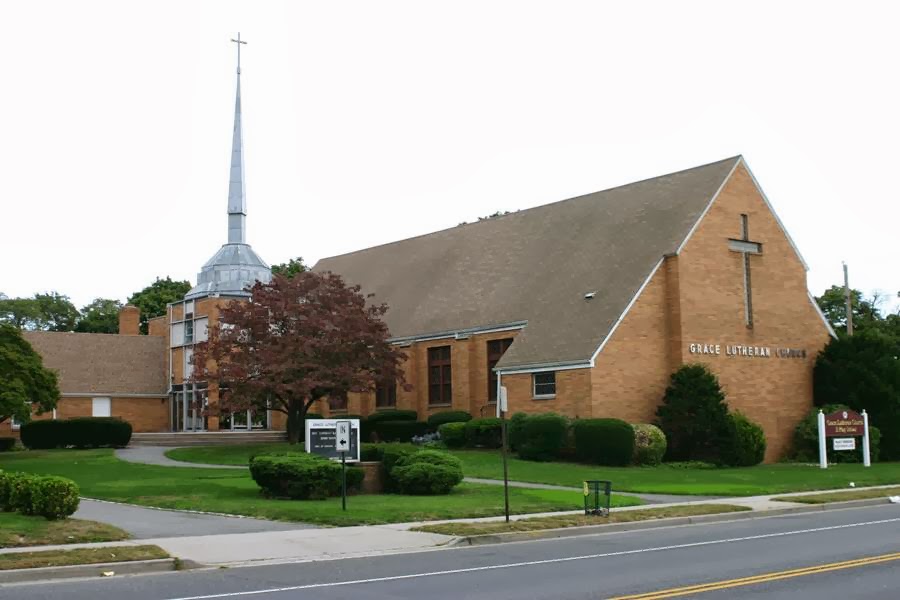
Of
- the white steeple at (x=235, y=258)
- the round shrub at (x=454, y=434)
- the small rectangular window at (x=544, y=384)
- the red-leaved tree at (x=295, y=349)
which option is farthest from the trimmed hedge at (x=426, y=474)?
the white steeple at (x=235, y=258)

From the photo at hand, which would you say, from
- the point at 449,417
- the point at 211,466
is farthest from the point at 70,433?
the point at 449,417

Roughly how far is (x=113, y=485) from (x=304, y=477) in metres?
6.65

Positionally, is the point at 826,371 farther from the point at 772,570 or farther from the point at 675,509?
the point at 772,570

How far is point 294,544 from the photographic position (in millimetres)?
17031

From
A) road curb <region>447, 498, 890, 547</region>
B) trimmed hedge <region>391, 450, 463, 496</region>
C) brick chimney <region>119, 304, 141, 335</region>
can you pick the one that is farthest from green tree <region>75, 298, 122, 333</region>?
road curb <region>447, 498, 890, 547</region>

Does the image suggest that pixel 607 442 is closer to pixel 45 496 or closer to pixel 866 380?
pixel 866 380

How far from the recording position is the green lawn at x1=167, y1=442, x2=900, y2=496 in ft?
95.0

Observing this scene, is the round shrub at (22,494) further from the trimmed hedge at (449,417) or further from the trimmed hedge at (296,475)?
the trimmed hedge at (449,417)

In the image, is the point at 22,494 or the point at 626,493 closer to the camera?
the point at 22,494

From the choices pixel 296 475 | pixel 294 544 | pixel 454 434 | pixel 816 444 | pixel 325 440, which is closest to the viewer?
pixel 294 544

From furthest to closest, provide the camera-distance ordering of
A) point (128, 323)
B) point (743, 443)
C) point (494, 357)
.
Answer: point (128, 323), point (494, 357), point (743, 443)

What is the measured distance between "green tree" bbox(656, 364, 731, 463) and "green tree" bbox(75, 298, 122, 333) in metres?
59.7

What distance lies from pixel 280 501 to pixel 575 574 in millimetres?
11108

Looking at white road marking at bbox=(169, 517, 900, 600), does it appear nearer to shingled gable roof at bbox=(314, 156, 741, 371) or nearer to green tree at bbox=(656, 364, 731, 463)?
green tree at bbox=(656, 364, 731, 463)
